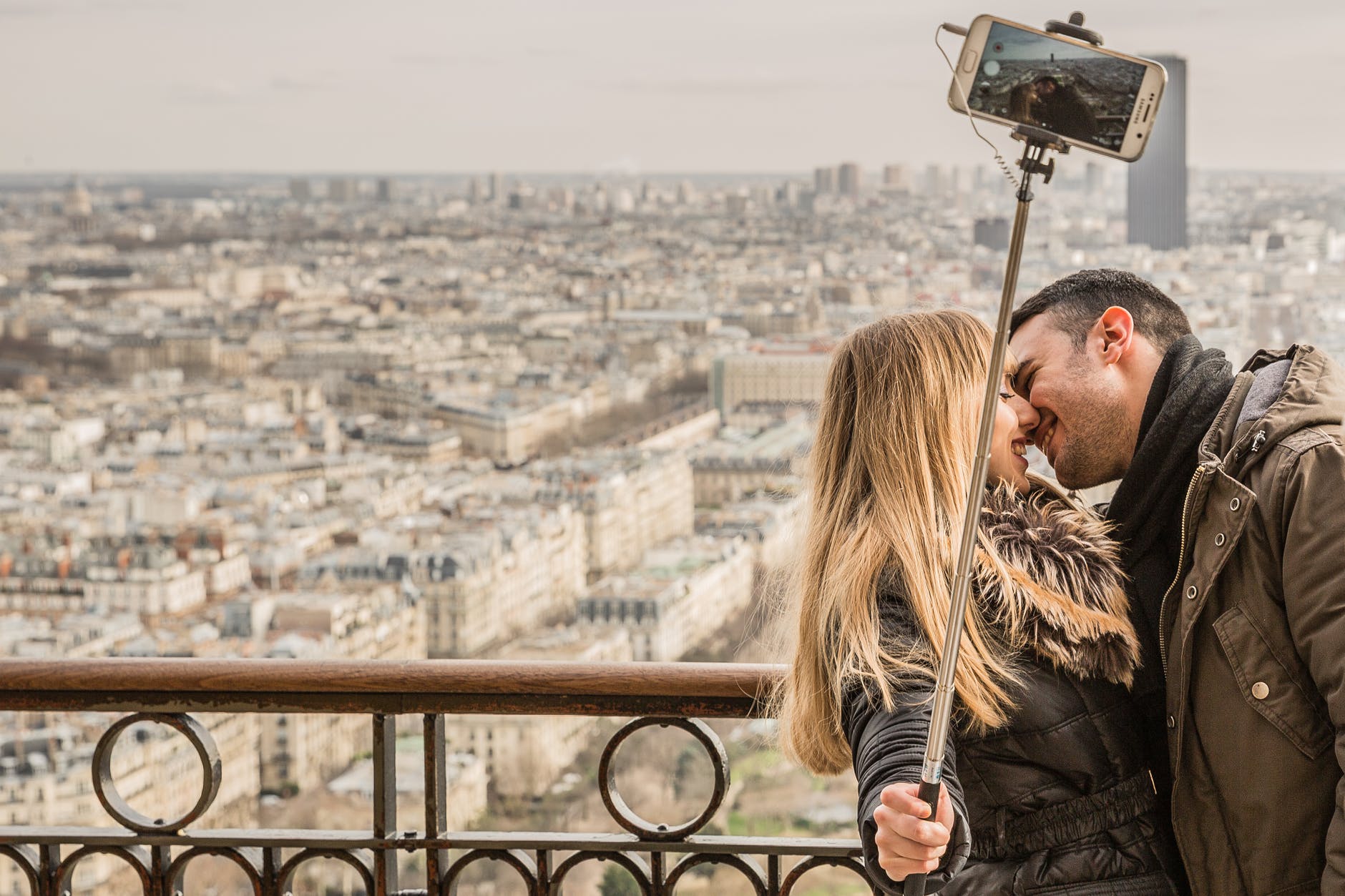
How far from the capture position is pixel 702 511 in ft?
84.9

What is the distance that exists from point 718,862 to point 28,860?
89cm

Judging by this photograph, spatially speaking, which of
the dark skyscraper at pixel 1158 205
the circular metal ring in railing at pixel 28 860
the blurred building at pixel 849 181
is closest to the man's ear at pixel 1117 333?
the circular metal ring in railing at pixel 28 860

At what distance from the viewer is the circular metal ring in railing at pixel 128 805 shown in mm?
1550

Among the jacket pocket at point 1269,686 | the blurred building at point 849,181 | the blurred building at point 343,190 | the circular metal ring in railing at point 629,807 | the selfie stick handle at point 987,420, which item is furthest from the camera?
the blurred building at point 343,190

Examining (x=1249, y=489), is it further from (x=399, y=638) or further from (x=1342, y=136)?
(x=399, y=638)

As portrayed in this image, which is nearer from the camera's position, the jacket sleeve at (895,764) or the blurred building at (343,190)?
the jacket sleeve at (895,764)

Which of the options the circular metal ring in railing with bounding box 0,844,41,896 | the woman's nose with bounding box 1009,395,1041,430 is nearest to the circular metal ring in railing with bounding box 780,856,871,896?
the woman's nose with bounding box 1009,395,1041,430

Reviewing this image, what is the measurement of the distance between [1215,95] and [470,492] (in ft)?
58.7

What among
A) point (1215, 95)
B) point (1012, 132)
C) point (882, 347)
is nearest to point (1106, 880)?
point (882, 347)

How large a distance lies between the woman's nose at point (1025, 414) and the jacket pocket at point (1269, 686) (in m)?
0.34

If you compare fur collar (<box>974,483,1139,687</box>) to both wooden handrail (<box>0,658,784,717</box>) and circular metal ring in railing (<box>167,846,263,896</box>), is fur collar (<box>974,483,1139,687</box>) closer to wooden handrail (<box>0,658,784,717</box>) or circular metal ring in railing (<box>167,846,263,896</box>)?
wooden handrail (<box>0,658,784,717</box>)

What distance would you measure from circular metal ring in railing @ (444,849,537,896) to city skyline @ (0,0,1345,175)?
3270 cm

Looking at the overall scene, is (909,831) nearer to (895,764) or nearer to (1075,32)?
(895,764)

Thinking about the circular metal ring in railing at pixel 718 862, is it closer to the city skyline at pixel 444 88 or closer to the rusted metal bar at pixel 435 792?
the rusted metal bar at pixel 435 792
